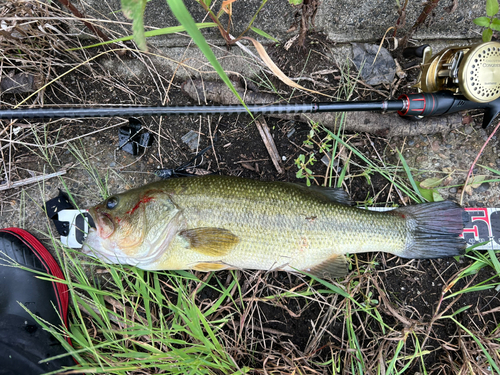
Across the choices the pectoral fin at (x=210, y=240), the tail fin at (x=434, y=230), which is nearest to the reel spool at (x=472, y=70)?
the tail fin at (x=434, y=230)

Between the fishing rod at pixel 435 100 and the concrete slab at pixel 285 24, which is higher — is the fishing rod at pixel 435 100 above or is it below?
below

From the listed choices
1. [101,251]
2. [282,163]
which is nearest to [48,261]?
[101,251]

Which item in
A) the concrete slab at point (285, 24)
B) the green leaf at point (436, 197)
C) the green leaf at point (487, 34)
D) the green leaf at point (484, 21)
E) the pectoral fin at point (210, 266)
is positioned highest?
the concrete slab at point (285, 24)

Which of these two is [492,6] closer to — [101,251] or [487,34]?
[487,34]

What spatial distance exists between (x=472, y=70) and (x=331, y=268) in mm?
1938

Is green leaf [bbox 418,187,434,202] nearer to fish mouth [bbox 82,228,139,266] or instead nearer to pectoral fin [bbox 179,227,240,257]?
pectoral fin [bbox 179,227,240,257]

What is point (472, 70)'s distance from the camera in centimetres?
232

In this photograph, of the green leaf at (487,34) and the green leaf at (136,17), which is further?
the green leaf at (487,34)

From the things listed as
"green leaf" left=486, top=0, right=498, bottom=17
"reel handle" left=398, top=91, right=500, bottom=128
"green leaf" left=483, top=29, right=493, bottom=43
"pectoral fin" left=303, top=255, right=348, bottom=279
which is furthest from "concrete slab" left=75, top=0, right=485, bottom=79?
"pectoral fin" left=303, top=255, right=348, bottom=279

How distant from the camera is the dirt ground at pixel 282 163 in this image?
2850 millimetres

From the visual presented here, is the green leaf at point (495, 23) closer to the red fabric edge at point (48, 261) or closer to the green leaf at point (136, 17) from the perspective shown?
the green leaf at point (136, 17)

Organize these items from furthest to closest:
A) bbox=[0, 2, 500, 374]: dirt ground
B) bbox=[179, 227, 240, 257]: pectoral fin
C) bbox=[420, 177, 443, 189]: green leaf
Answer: bbox=[420, 177, 443, 189]: green leaf
bbox=[0, 2, 500, 374]: dirt ground
bbox=[179, 227, 240, 257]: pectoral fin

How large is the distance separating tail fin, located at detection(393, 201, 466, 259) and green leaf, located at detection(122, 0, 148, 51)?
2.45 m

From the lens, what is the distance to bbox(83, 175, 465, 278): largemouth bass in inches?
97.2
